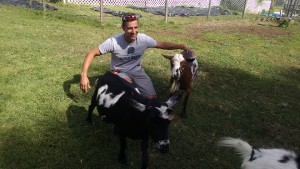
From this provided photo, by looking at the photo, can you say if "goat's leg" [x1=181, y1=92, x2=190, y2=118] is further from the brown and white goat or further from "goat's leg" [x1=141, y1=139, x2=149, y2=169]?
"goat's leg" [x1=141, y1=139, x2=149, y2=169]

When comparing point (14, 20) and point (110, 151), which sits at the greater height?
point (14, 20)

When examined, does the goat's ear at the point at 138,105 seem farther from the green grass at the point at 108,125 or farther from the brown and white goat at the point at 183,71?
the brown and white goat at the point at 183,71

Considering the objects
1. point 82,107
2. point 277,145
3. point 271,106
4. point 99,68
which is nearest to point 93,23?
point 99,68

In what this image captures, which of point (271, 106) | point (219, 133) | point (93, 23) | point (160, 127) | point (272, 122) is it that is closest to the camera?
point (160, 127)

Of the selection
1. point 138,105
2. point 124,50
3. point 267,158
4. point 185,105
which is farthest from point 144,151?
point 185,105

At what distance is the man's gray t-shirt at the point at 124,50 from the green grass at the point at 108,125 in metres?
1.12

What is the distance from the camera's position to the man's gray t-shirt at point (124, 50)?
485 centimetres

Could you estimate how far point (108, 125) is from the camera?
511 cm

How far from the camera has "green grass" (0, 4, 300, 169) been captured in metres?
4.49

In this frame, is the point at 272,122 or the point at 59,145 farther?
the point at 272,122

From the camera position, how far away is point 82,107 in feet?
18.5

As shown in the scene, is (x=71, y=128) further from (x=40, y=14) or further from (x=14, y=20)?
(x=40, y=14)

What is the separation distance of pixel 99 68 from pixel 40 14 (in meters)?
8.06

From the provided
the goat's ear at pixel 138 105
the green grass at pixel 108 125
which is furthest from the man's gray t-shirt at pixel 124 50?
the goat's ear at pixel 138 105
